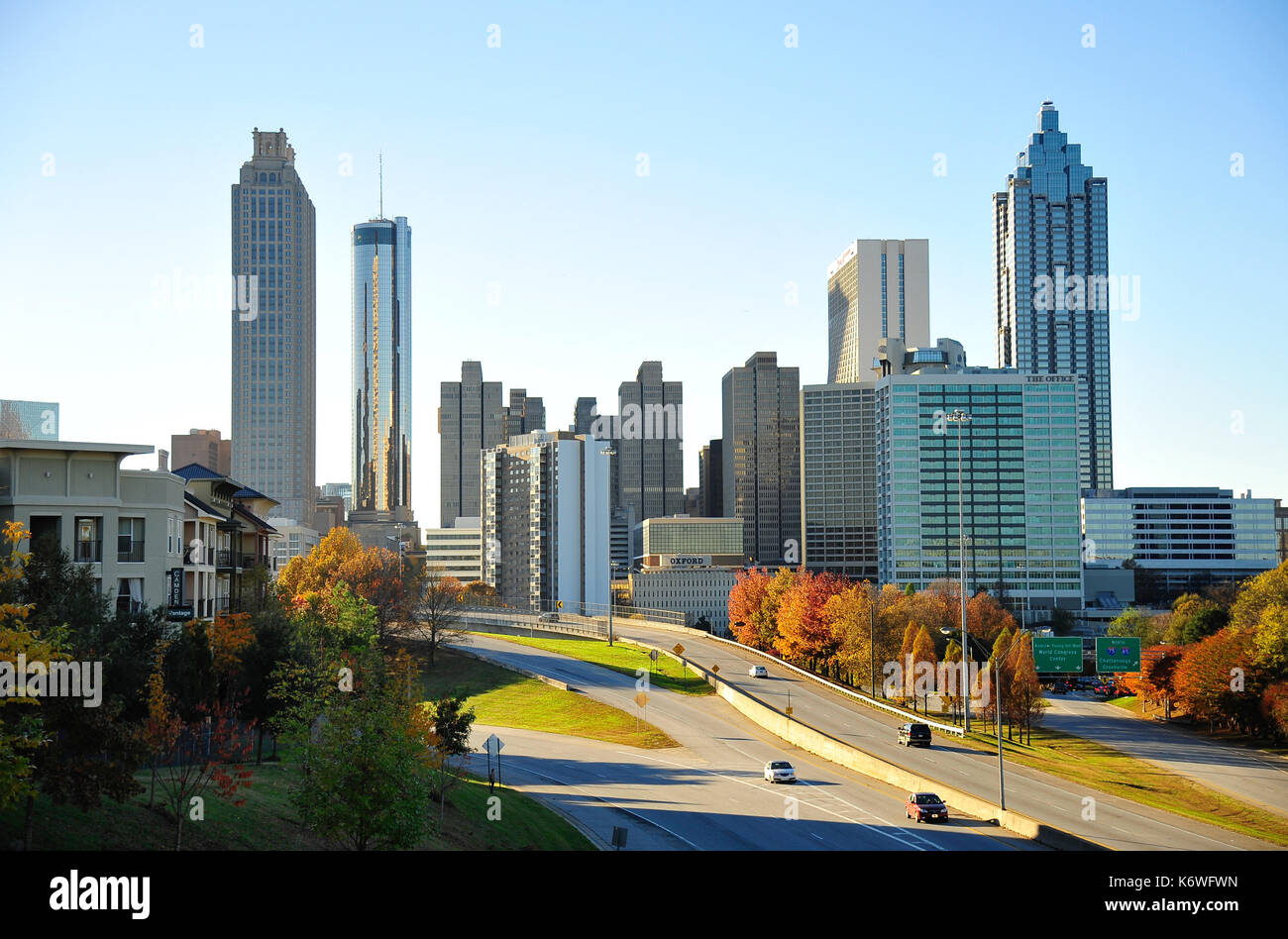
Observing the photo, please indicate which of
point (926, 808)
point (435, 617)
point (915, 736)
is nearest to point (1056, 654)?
point (915, 736)

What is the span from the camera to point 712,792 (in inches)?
2009

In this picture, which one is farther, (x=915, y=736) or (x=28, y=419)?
(x=28, y=419)

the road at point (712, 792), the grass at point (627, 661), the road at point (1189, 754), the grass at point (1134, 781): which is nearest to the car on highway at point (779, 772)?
the road at point (712, 792)

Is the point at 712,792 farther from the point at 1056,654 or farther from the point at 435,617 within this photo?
the point at 435,617

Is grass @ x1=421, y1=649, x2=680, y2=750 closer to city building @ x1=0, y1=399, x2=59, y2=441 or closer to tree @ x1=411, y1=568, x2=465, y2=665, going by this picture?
tree @ x1=411, y1=568, x2=465, y2=665

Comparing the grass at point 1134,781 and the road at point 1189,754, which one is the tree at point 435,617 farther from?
the road at point 1189,754

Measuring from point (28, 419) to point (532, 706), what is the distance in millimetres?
145405

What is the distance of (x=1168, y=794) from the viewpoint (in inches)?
2122

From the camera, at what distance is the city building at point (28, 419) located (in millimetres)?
154375

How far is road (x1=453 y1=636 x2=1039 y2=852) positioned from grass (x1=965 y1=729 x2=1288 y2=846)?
11101 millimetres
